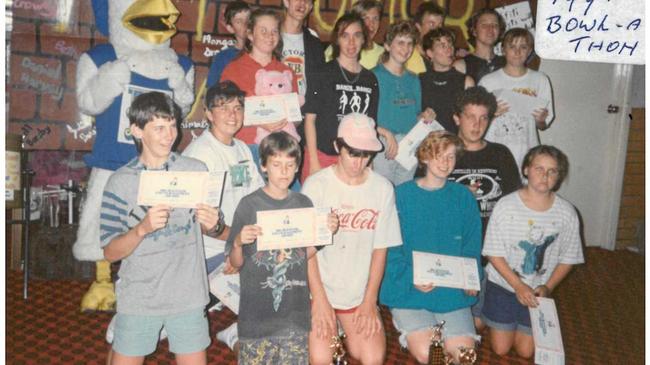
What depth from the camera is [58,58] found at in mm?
1489

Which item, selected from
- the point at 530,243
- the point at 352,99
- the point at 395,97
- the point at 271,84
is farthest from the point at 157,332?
the point at 530,243

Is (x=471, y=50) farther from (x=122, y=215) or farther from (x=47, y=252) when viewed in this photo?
(x=47, y=252)

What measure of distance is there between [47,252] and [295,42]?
95 cm

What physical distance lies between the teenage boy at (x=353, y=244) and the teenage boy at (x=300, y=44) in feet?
0.58

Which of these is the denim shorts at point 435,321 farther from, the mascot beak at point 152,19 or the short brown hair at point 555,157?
the mascot beak at point 152,19

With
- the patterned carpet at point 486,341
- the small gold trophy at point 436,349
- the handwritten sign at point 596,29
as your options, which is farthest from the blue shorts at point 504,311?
the handwritten sign at point 596,29

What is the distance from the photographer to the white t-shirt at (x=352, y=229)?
66.2 inches

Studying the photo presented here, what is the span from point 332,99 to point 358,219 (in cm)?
36

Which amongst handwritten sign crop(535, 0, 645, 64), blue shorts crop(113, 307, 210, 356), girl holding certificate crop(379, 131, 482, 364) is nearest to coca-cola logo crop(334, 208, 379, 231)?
girl holding certificate crop(379, 131, 482, 364)

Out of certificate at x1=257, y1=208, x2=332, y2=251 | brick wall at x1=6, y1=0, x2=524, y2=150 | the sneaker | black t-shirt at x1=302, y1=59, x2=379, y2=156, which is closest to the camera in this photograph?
brick wall at x1=6, y1=0, x2=524, y2=150

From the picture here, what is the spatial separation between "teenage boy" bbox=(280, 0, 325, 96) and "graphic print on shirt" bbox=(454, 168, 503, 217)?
23.0 inches

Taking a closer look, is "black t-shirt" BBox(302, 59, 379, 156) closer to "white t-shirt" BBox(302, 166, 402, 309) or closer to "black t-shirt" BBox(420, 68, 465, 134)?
"white t-shirt" BBox(302, 166, 402, 309)

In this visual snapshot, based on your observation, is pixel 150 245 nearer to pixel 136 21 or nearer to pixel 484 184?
pixel 136 21

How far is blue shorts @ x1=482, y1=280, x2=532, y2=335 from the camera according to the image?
1.97m
